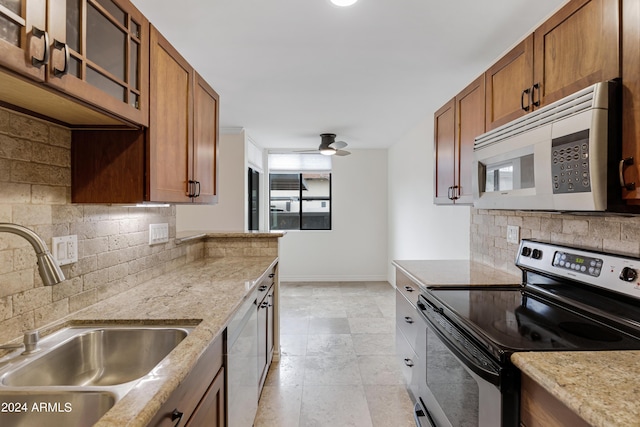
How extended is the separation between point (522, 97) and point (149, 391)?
185cm

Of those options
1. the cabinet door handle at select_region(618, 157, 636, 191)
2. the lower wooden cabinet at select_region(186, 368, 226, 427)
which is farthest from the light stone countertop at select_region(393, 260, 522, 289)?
the lower wooden cabinet at select_region(186, 368, 226, 427)

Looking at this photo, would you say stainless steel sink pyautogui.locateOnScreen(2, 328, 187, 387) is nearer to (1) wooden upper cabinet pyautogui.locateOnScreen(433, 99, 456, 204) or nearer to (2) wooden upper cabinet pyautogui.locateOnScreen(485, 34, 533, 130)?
(2) wooden upper cabinet pyautogui.locateOnScreen(485, 34, 533, 130)

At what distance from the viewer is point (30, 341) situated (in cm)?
104

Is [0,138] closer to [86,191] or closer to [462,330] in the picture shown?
[86,191]

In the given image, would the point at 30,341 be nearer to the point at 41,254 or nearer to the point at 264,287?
the point at 41,254

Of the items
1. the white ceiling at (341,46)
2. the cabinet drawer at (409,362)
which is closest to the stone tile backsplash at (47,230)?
the white ceiling at (341,46)

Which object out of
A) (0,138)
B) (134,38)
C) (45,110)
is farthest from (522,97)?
(0,138)

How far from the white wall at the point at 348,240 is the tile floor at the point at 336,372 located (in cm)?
150

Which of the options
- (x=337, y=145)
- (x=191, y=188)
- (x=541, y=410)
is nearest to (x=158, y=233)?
(x=191, y=188)

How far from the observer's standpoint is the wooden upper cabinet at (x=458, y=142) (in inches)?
80.1

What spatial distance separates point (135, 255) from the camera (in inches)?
72.0

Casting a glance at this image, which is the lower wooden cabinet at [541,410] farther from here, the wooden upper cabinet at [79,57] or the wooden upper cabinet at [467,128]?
the wooden upper cabinet at [79,57]

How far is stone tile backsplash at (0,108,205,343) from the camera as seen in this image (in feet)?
3.56

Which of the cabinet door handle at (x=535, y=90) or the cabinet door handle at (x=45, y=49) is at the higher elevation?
the cabinet door handle at (x=535, y=90)
